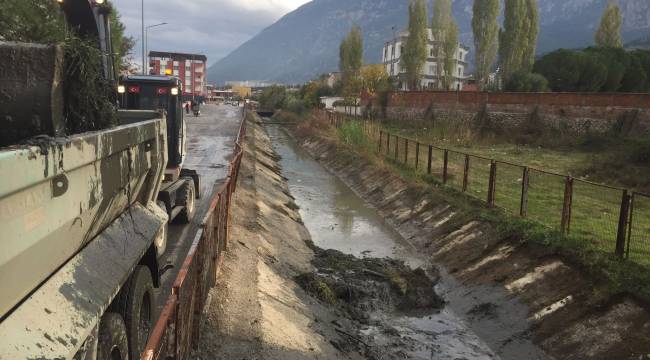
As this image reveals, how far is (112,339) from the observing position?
4.37 metres

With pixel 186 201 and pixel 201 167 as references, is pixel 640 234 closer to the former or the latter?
pixel 186 201

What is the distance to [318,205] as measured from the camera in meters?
21.9

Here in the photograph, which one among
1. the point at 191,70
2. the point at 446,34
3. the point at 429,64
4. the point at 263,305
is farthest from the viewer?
the point at 429,64

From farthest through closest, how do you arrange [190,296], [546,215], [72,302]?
[546,215] < [190,296] < [72,302]

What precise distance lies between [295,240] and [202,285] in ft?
27.7

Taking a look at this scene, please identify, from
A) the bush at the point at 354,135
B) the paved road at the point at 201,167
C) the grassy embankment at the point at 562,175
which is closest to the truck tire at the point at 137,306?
the paved road at the point at 201,167

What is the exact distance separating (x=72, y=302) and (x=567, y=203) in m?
10.8

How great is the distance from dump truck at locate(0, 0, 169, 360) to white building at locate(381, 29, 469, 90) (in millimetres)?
58309

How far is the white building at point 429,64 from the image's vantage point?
62.8 meters

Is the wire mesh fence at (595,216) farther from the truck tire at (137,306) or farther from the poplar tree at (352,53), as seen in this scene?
the poplar tree at (352,53)

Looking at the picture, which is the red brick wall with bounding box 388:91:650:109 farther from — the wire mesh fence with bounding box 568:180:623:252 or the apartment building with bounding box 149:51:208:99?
the apartment building with bounding box 149:51:208:99

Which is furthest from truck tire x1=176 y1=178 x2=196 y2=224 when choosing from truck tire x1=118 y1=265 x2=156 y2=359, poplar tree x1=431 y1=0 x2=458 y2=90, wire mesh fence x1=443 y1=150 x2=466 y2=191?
poplar tree x1=431 y1=0 x2=458 y2=90

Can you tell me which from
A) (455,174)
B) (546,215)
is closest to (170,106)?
(546,215)

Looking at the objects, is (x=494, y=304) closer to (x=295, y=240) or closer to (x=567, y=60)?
(x=295, y=240)
